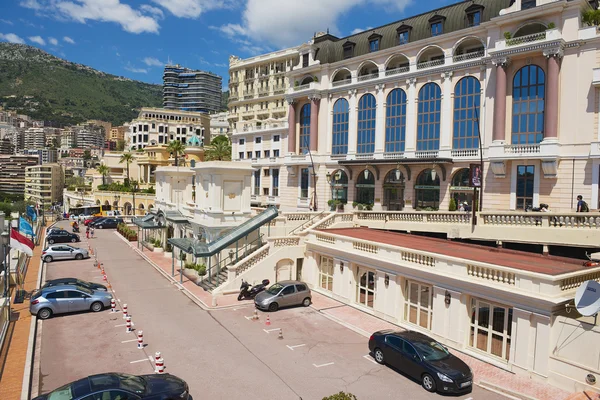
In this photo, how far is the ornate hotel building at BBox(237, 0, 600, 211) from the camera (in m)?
31.0

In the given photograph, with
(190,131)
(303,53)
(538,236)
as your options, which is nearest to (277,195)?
(303,53)

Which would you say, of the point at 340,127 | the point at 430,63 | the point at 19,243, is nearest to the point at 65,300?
the point at 19,243

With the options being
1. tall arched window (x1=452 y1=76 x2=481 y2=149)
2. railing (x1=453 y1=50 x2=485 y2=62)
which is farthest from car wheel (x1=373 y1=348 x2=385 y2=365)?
railing (x1=453 y1=50 x2=485 y2=62)

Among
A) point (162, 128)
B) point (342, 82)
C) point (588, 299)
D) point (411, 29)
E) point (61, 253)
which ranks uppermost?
point (162, 128)

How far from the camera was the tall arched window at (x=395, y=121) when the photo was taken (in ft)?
139

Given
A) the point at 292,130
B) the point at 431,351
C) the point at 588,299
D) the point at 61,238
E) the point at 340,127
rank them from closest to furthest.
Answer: the point at 588,299 < the point at 431,351 < the point at 61,238 < the point at 340,127 < the point at 292,130

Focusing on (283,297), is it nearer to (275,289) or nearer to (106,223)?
(275,289)

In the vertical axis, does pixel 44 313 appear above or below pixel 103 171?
below

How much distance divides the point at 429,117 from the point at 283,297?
25.2 m

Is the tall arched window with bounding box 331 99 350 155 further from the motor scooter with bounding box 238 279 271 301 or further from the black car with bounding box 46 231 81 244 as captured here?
the black car with bounding box 46 231 81 244

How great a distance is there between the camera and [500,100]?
33.8m

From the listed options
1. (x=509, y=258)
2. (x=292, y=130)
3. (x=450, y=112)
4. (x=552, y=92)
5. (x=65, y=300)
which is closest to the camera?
(x=509, y=258)

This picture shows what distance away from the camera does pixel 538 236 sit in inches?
934

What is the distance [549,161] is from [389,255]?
57.1 feet
